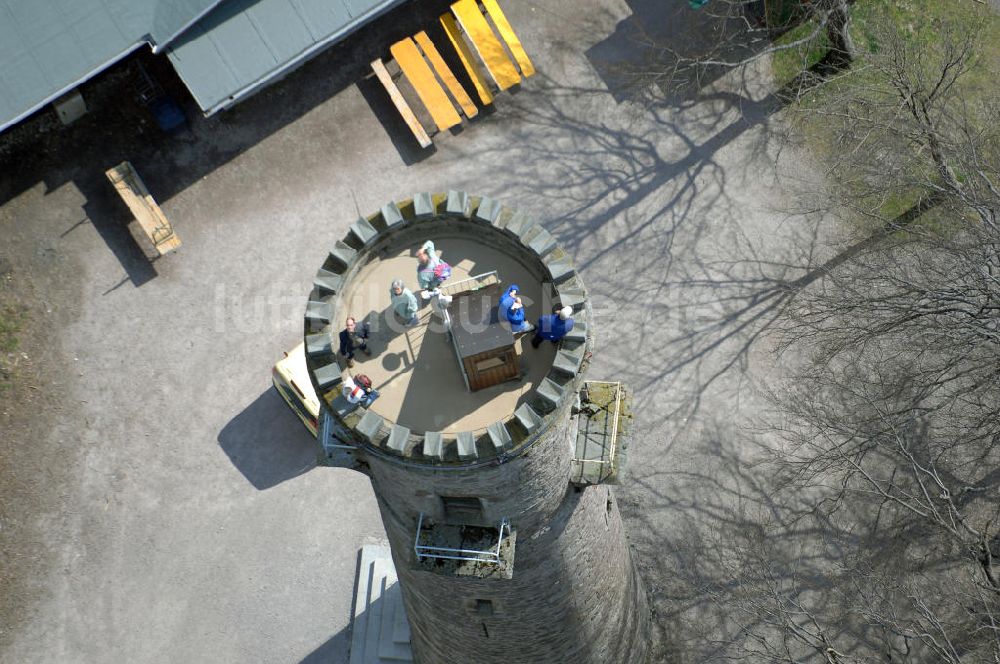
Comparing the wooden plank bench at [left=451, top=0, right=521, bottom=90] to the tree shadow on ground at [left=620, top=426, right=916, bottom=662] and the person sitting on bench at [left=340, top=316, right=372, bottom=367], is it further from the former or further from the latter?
the person sitting on bench at [left=340, top=316, right=372, bottom=367]

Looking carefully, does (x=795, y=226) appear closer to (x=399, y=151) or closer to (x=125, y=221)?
(x=399, y=151)

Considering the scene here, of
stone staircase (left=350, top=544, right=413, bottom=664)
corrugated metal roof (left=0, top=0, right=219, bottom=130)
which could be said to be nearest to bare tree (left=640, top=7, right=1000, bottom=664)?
stone staircase (left=350, top=544, right=413, bottom=664)

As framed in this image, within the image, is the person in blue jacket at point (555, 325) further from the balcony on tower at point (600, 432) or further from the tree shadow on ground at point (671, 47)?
the tree shadow on ground at point (671, 47)

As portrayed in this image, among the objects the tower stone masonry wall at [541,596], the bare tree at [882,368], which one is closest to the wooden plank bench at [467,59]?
the bare tree at [882,368]

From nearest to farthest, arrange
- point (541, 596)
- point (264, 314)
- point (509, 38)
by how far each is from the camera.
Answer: point (541, 596) < point (264, 314) < point (509, 38)

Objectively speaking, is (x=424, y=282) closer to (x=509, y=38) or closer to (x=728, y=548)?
(x=728, y=548)

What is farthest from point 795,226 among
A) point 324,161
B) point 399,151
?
point 324,161

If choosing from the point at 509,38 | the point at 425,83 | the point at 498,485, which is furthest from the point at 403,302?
the point at 509,38

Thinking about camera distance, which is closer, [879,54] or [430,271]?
[430,271]
